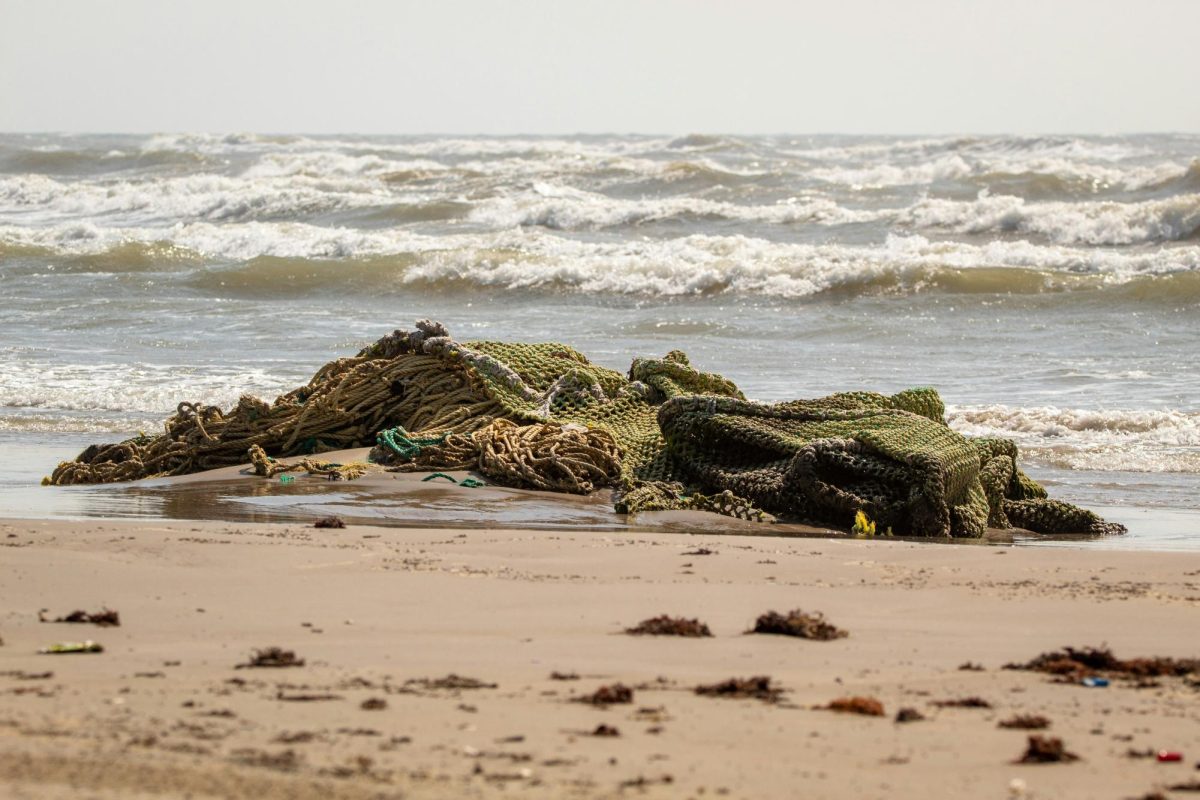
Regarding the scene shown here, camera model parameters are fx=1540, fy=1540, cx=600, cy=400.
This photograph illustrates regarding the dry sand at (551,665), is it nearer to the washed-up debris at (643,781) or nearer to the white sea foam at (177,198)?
the washed-up debris at (643,781)

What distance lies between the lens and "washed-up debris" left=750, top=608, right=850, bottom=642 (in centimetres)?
396

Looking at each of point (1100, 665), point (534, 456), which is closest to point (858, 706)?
point (1100, 665)

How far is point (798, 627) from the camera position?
3.99 metres

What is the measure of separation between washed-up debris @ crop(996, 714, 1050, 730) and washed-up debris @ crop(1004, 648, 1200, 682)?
17.0 inches

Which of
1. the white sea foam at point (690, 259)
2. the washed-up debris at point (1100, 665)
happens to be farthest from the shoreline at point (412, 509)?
the white sea foam at point (690, 259)

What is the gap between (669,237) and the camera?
23.6 metres

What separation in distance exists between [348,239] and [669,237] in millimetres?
4858

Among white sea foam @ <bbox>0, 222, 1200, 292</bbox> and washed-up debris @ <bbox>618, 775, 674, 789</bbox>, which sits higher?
white sea foam @ <bbox>0, 222, 1200, 292</bbox>

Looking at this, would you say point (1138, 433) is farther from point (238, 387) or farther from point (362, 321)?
point (362, 321)

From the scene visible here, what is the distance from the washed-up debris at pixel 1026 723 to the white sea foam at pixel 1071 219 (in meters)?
19.5

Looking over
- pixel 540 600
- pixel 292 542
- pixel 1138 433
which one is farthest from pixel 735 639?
pixel 1138 433

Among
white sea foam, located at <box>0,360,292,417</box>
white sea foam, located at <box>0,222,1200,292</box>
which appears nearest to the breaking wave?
white sea foam, located at <box>0,222,1200,292</box>

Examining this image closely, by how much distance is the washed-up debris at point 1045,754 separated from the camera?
2.95 meters

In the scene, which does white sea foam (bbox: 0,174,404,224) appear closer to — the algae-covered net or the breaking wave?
the breaking wave
